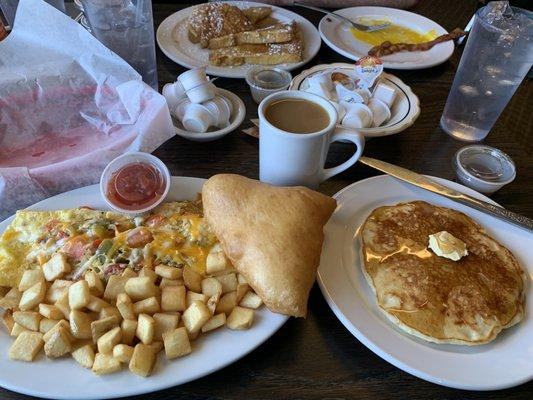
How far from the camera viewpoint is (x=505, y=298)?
880 mm

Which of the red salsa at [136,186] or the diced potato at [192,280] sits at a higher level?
the red salsa at [136,186]

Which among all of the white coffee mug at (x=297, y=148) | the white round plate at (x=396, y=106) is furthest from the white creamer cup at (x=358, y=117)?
the white coffee mug at (x=297, y=148)

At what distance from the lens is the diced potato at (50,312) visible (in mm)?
795

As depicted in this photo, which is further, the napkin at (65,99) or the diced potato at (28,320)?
the napkin at (65,99)

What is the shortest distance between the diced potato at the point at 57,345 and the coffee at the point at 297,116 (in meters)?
0.61

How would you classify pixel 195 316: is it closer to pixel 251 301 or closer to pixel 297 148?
pixel 251 301

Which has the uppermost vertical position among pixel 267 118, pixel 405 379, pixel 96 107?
pixel 267 118

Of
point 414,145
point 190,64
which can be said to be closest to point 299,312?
point 414,145

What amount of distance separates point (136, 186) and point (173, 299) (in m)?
0.33

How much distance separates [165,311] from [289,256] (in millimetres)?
263

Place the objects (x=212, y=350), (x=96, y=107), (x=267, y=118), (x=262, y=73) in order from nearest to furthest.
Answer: (x=212, y=350)
(x=267, y=118)
(x=96, y=107)
(x=262, y=73)

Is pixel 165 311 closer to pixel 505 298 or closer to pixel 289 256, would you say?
pixel 289 256

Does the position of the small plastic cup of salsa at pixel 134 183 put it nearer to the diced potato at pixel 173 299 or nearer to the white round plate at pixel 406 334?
the diced potato at pixel 173 299

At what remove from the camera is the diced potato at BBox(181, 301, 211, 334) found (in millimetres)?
785
